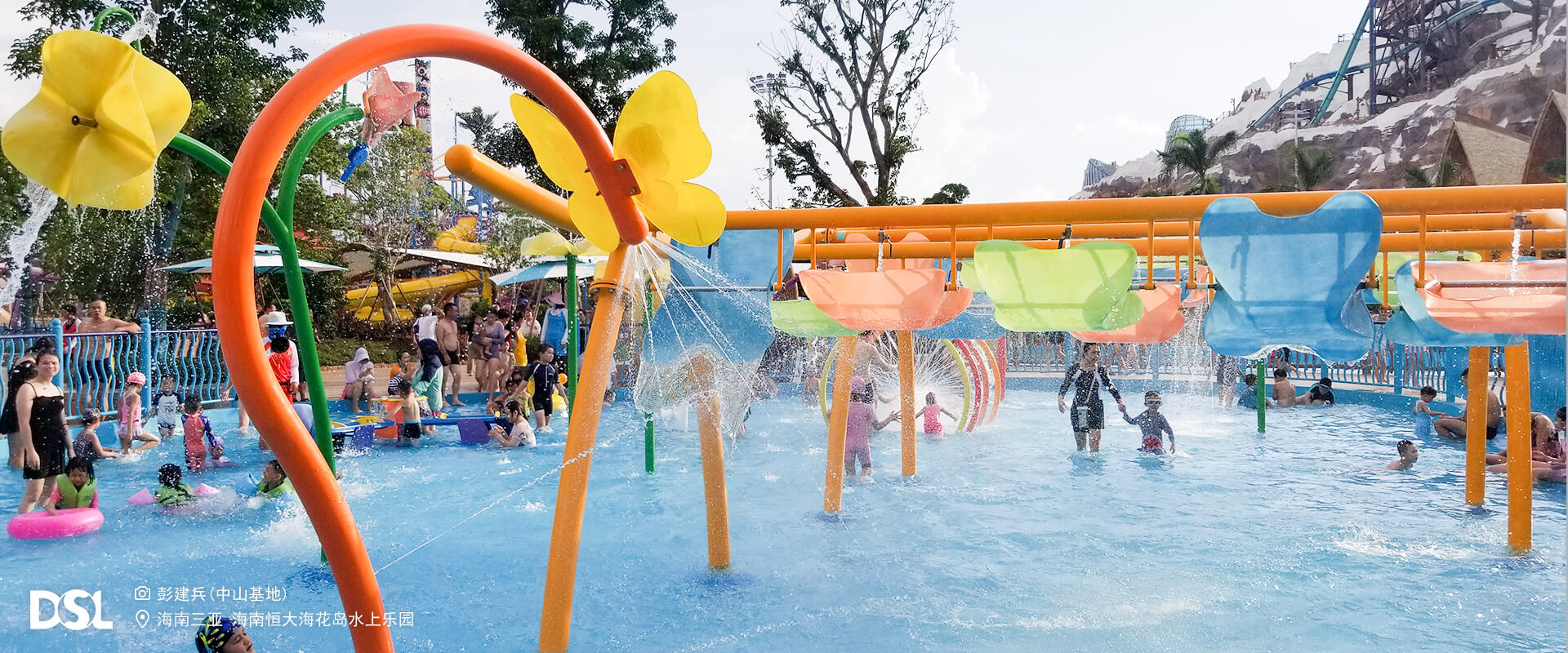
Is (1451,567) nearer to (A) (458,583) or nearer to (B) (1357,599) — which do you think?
(B) (1357,599)

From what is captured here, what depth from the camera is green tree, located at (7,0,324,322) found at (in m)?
16.9

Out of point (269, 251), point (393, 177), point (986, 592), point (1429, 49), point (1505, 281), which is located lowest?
point (986, 592)

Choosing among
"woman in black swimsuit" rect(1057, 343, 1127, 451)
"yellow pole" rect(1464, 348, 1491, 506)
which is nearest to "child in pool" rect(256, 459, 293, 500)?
"woman in black swimsuit" rect(1057, 343, 1127, 451)

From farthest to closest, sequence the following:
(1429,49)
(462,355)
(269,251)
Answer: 1. (1429,49)
2. (462,355)
3. (269,251)

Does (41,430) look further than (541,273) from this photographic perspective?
No

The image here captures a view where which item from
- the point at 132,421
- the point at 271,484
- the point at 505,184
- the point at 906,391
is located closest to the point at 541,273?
the point at 132,421

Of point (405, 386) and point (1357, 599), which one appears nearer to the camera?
point (1357, 599)

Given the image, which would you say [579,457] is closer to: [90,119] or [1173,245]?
[90,119]

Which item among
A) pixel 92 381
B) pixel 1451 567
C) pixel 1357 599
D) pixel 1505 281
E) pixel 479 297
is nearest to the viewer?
pixel 1505 281

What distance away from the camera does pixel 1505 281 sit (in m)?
4.06

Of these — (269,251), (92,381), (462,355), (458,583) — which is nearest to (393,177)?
(462,355)

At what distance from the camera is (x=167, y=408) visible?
A: 1170 cm

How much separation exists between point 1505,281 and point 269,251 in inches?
722

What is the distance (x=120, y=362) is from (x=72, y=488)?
19.9 ft
